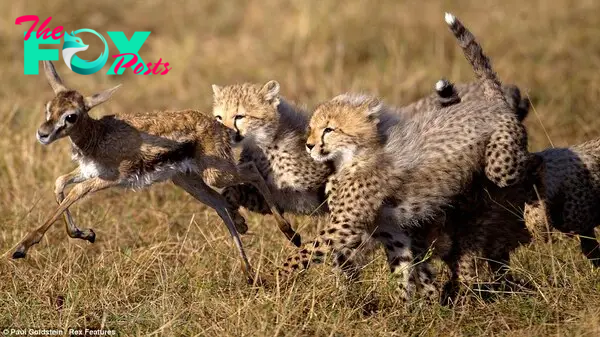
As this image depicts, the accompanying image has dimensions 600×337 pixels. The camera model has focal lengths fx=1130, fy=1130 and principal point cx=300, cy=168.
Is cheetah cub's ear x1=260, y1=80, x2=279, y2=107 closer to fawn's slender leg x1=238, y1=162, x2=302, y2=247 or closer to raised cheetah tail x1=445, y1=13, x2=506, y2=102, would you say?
fawn's slender leg x1=238, y1=162, x2=302, y2=247

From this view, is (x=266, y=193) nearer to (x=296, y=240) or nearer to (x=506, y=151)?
(x=296, y=240)

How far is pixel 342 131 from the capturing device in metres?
5.38

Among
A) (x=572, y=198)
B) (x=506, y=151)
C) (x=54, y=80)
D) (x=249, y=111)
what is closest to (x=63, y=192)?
(x=54, y=80)

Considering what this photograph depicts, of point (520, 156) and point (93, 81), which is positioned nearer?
point (520, 156)

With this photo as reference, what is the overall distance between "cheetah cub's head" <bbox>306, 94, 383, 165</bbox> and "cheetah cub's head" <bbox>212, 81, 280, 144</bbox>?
0.25 meters

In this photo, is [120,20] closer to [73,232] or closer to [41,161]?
[41,161]

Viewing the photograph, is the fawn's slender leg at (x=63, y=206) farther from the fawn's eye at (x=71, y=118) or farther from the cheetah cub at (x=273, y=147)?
the cheetah cub at (x=273, y=147)

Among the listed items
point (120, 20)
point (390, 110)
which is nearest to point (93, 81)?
point (120, 20)

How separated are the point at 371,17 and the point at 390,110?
4597 millimetres

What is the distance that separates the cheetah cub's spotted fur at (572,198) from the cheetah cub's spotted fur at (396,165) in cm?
34

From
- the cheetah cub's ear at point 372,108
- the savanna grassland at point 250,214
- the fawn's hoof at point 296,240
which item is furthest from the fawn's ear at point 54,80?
the cheetah cub's ear at point 372,108

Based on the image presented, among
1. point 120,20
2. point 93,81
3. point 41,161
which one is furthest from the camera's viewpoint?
point 120,20

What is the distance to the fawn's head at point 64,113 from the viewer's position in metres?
4.74

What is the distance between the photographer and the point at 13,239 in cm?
576
